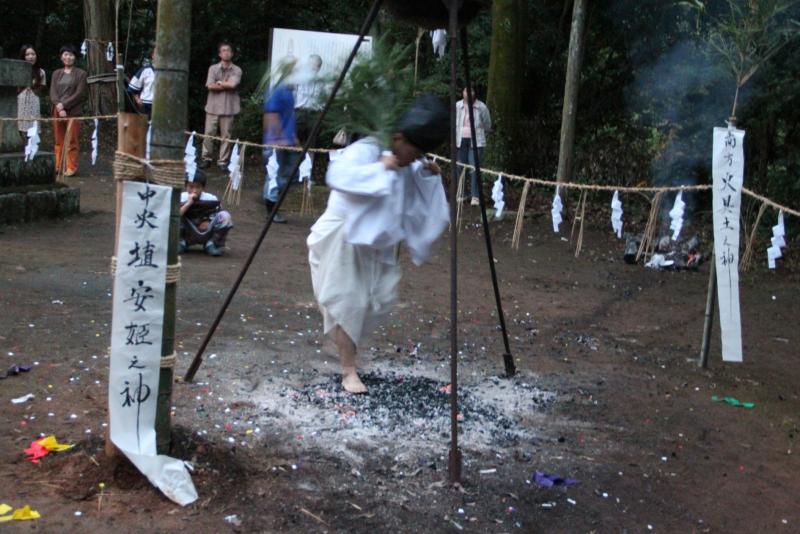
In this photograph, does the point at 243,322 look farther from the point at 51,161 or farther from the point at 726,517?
the point at 51,161

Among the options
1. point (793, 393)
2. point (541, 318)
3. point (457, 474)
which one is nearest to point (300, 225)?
point (541, 318)

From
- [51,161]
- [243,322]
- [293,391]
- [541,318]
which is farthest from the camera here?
[51,161]

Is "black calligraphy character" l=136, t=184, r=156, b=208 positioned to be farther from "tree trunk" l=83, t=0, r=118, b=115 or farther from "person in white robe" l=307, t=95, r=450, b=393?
"tree trunk" l=83, t=0, r=118, b=115

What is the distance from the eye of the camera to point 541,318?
7660mm

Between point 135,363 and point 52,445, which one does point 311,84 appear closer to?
point 135,363

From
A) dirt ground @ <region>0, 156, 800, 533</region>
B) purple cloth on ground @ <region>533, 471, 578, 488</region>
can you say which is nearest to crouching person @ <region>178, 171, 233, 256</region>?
dirt ground @ <region>0, 156, 800, 533</region>

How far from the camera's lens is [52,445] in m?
4.07

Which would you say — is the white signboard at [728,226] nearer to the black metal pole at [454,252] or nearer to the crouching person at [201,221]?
the black metal pole at [454,252]

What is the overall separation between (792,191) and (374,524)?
9415 millimetres

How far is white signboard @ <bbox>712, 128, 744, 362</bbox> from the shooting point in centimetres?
594

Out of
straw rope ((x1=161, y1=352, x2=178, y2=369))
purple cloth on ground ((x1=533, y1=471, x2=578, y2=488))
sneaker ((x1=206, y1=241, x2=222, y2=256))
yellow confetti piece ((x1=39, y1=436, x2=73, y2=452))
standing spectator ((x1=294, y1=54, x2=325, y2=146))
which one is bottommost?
purple cloth on ground ((x1=533, y1=471, x2=578, y2=488))

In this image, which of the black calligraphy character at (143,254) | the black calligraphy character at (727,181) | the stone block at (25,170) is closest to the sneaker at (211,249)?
the stone block at (25,170)

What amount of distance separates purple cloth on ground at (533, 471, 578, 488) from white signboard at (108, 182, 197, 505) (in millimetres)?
1573

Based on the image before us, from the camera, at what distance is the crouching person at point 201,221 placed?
8836mm
